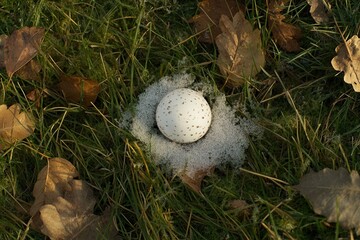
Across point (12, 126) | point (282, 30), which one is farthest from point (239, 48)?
point (12, 126)

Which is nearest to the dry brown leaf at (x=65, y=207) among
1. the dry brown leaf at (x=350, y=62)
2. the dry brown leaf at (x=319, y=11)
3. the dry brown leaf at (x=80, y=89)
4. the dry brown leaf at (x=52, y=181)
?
the dry brown leaf at (x=52, y=181)

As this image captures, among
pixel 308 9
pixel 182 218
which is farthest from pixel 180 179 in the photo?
pixel 308 9

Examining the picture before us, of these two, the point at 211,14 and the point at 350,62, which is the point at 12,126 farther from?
the point at 350,62

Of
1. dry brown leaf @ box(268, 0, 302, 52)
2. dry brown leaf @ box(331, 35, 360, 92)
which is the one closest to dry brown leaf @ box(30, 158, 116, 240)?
dry brown leaf @ box(268, 0, 302, 52)

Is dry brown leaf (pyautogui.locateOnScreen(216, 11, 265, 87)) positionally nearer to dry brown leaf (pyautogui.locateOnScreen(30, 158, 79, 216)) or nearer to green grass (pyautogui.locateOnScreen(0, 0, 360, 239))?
green grass (pyautogui.locateOnScreen(0, 0, 360, 239))

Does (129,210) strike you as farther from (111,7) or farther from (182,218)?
(111,7)

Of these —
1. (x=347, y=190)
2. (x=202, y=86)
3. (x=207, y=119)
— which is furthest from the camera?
(x=202, y=86)

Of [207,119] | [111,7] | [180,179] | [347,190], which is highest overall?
[111,7]
